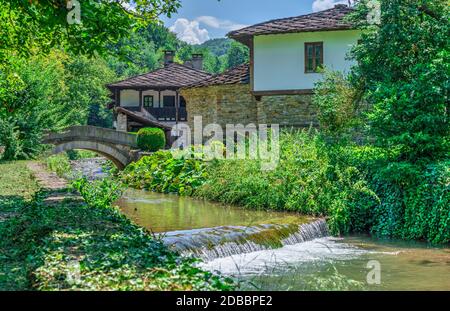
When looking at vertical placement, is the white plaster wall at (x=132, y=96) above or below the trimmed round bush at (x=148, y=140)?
above

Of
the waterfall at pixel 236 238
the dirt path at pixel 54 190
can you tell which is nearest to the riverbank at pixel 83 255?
the dirt path at pixel 54 190

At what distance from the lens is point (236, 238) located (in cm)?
1060

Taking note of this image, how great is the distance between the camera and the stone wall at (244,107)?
69.7ft

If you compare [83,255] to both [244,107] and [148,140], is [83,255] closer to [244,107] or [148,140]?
[244,107]

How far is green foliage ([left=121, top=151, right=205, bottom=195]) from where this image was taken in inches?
758

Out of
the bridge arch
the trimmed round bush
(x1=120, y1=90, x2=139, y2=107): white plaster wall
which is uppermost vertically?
(x1=120, y1=90, x2=139, y2=107): white plaster wall

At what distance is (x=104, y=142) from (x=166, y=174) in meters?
7.11

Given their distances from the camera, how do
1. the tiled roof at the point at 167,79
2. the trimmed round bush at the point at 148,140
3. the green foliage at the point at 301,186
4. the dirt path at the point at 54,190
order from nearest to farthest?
the dirt path at the point at 54,190, the green foliage at the point at 301,186, the trimmed round bush at the point at 148,140, the tiled roof at the point at 167,79

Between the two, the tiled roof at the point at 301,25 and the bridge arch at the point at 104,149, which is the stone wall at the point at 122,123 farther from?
the tiled roof at the point at 301,25

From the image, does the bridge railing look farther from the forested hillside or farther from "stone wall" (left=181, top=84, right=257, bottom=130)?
"stone wall" (left=181, top=84, right=257, bottom=130)

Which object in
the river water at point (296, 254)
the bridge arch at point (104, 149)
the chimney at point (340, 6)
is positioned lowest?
the river water at point (296, 254)

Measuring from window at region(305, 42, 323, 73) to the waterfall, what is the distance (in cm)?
991

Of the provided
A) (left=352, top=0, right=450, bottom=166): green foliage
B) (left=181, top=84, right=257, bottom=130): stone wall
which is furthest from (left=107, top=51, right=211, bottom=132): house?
(left=352, top=0, right=450, bottom=166): green foliage
